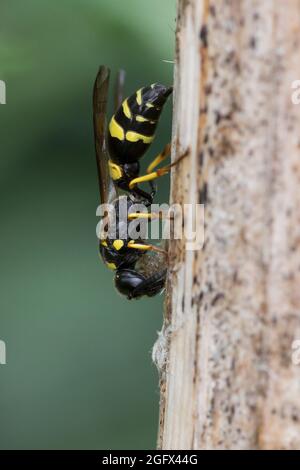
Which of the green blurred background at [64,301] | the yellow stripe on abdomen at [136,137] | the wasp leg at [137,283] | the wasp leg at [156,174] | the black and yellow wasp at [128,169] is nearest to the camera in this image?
the wasp leg at [156,174]

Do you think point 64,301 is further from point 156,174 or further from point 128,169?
point 156,174

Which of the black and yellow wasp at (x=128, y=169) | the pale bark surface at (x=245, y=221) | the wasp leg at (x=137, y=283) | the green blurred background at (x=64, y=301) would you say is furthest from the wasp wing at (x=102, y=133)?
the pale bark surface at (x=245, y=221)

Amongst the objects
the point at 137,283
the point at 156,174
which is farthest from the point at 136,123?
the point at 137,283

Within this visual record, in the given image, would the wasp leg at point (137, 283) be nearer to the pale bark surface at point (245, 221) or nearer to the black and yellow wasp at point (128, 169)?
the black and yellow wasp at point (128, 169)

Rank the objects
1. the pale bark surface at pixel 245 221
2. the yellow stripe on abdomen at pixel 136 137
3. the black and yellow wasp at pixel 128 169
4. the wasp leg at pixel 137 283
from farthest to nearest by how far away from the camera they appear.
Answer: the yellow stripe on abdomen at pixel 136 137 → the black and yellow wasp at pixel 128 169 → the wasp leg at pixel 137 283 → the pale bark surface at pixel 245 221

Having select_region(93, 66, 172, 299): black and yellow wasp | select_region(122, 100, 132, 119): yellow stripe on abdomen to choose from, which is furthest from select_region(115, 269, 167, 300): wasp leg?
select_region(122, 100, 132, 119): yellow stripe on abdomen

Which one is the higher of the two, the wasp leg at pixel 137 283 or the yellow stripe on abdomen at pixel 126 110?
the yellow stripe on abdomen at pixel 126 110

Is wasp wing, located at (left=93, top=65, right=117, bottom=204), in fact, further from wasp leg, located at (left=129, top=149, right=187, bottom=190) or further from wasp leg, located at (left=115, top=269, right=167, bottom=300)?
wasp leg, located at (left=115, top=269, right=167, bottom=300)

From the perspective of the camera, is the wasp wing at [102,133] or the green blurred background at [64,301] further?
the green blurred background at [64,301]
